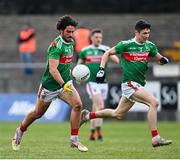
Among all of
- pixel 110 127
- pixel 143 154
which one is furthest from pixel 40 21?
pixel 143 154

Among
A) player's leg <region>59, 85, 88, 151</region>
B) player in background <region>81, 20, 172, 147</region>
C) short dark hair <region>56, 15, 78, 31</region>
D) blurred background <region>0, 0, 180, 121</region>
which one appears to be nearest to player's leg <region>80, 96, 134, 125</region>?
player in background <region>81, 20, 172, 147</region>

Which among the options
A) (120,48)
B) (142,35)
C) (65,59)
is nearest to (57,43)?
(65,59)

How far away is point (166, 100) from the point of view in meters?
26.5

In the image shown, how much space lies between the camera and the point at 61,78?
14734mm

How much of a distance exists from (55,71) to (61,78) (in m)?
0.18

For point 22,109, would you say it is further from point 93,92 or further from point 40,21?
point 40,21

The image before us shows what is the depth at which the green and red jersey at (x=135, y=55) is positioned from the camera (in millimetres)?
16047

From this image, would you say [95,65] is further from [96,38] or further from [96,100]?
[96,100]

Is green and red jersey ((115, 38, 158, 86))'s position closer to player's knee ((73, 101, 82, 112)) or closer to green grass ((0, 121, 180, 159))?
green grass ((0, 121, 180, 159))

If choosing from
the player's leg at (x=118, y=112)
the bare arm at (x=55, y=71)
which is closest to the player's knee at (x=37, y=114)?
the bare arm at (x=55, y=71)

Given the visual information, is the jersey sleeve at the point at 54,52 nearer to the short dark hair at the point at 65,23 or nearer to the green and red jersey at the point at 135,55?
the short dark hair at the point at 65,23

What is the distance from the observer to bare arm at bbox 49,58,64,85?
14672mm

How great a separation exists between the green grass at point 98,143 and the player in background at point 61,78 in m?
0.63

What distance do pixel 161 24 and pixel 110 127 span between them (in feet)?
39.5
